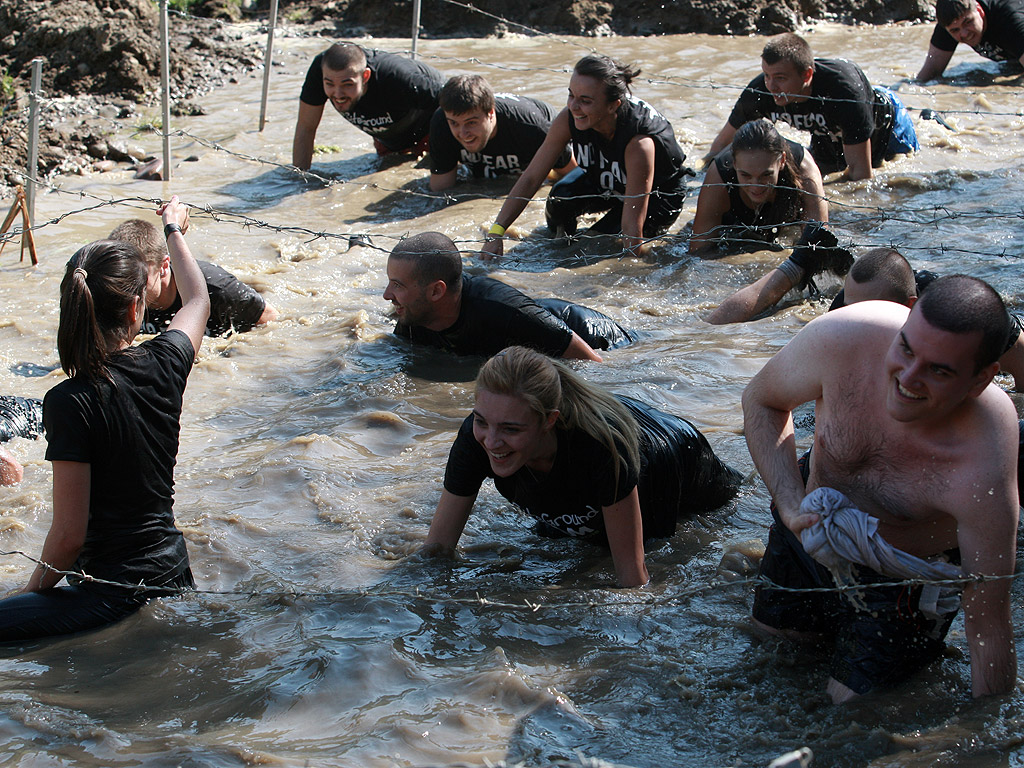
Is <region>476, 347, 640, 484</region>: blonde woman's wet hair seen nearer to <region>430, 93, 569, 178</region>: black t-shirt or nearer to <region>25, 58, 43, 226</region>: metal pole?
<region>25, 58, 43, 226</region>: metal pole

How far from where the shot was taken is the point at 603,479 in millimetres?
3461

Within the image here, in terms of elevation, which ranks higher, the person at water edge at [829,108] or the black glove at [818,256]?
the person at water edge at [829,108]

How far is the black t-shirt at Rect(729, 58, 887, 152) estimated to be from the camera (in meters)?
7.98

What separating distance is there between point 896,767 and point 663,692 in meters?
0.68

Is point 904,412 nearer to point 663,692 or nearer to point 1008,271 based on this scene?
point 663,692

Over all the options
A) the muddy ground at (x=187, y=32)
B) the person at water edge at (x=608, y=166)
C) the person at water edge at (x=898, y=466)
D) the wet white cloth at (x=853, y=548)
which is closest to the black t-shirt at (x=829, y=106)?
the person at water edge at (x=608, y=166)

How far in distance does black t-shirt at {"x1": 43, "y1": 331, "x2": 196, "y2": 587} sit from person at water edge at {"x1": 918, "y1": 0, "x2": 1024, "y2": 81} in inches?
376

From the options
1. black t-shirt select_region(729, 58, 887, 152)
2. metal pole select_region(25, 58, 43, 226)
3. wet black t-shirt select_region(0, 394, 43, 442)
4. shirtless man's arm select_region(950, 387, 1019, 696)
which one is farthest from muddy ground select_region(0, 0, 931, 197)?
shirtless man's arm select_region(950, 387, 1019, 696)

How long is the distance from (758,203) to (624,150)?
1.04m

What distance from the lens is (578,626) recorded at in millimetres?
3455

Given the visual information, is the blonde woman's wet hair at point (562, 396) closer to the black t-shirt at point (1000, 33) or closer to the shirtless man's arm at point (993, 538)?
the shirtless man's arm at point (993, 538)

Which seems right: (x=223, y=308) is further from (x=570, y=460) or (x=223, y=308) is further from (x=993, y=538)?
(x=993, y=538)

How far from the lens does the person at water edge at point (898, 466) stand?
106 inches

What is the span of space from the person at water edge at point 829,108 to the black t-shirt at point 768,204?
1.21 metres
